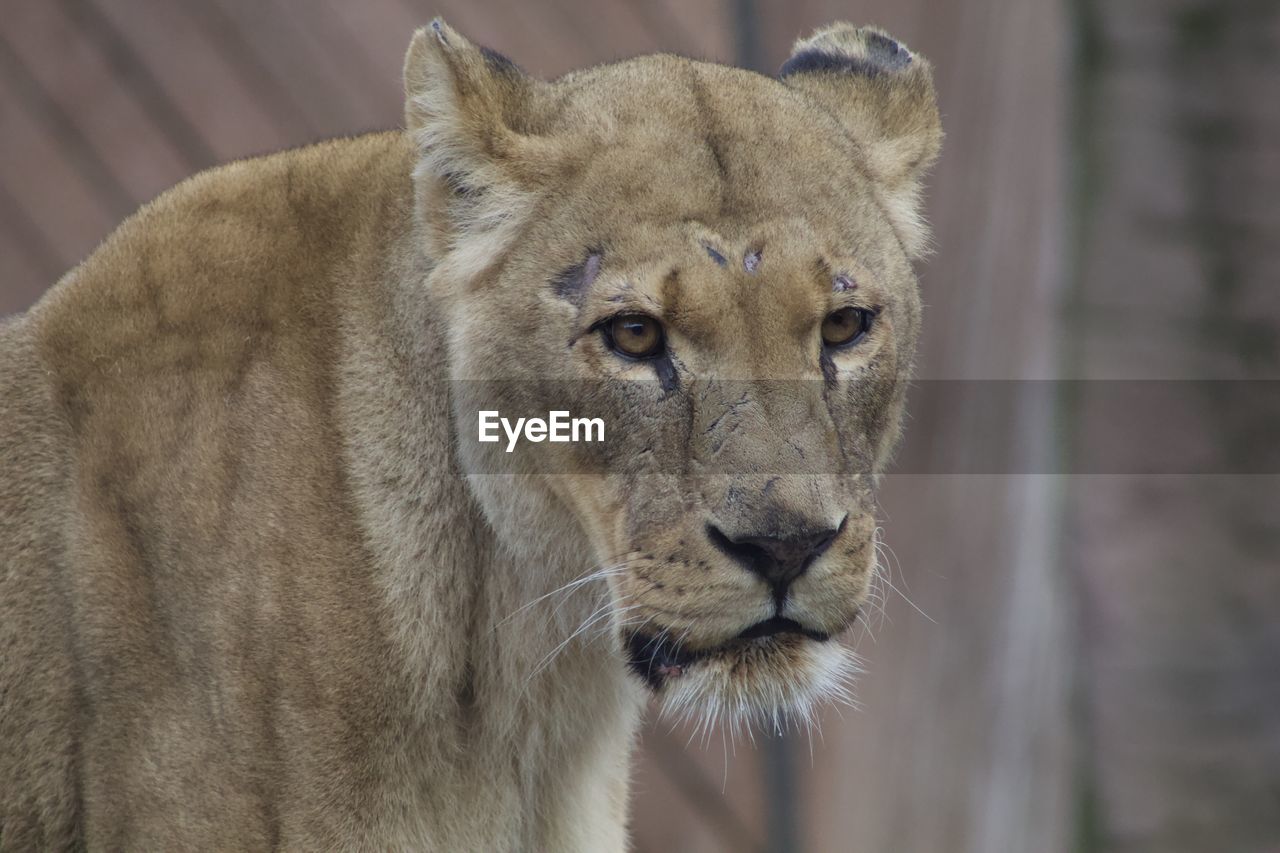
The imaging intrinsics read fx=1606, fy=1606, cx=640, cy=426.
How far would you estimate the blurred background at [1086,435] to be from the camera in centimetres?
574

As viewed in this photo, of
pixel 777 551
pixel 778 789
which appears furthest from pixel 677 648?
pixel 778 789

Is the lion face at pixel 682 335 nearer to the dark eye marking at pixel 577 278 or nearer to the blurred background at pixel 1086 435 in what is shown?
the dark eye marking at pixel 577 278

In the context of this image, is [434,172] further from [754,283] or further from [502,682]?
[502,682]

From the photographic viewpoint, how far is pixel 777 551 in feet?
8.11

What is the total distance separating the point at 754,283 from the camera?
2635 millimetres

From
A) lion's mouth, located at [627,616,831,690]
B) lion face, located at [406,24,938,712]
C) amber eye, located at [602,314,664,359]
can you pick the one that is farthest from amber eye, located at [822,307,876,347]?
lion's mouth, located at [627,616,831,690]

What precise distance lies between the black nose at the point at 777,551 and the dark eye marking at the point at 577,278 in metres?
0.49

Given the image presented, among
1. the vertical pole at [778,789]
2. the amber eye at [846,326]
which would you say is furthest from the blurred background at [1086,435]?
the amber eye at [846,326]

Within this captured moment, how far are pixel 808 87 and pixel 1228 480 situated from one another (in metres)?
3.22

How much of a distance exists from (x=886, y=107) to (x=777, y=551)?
47.4 inches

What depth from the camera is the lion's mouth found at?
2572mm

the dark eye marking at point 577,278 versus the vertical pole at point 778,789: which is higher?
the dark eye marking at point 577,278

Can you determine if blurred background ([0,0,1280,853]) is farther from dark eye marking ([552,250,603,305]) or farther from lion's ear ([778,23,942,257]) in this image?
dark eye marking ([552,250,603,305])

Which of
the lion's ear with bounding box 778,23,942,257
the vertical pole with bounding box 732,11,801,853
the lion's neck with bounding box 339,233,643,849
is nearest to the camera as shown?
the lion's neck with bounding box 339,233,643,849
